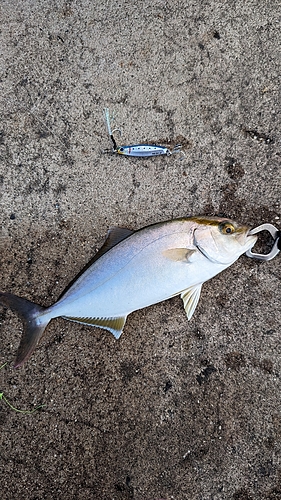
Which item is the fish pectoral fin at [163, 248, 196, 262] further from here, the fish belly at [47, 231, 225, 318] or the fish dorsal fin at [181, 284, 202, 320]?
the fish dorsal fin at [181, 284, 202, 320]

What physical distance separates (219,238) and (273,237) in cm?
44

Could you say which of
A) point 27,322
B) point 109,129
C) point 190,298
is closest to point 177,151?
point 109,129

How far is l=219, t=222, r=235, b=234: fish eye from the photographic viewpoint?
7.07 feet

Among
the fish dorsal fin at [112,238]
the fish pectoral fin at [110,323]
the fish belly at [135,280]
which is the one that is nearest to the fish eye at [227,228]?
the fish belly at [135,280]

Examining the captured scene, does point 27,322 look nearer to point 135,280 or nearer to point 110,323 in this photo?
point 110,323

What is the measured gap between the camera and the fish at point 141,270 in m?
2.17

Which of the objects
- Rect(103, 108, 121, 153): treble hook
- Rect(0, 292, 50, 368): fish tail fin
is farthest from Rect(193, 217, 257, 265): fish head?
Rect(0, 292, 50, 368): fish tail fin

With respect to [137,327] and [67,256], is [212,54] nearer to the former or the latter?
[67,256]

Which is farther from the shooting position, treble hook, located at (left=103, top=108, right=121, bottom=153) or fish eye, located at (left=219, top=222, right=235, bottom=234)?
treble hook, located at (left=103, top=108, right=121, bottom=153)

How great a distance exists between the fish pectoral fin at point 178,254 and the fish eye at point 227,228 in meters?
0.22

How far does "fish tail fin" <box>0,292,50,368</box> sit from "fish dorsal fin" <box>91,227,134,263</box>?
18.7 inches

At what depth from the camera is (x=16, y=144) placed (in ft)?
8.35

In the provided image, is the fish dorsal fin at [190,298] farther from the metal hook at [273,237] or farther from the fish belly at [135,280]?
the metal hook at [273,237]

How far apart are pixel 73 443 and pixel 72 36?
278 centimetres
